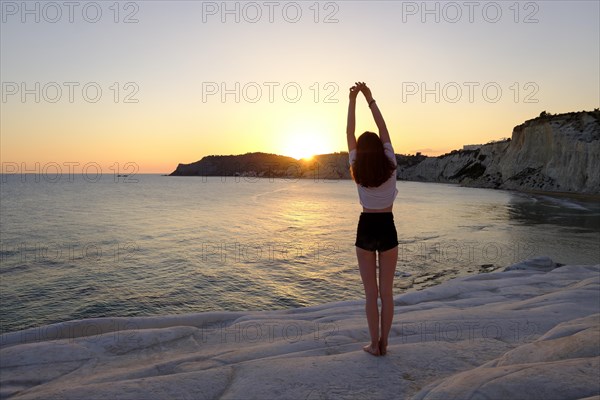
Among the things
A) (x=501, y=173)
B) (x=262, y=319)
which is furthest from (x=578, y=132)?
(x=262, y=319)

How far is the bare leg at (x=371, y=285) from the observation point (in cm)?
437

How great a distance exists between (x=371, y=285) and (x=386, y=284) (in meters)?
0.17

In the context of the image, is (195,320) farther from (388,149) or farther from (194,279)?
(194,279)

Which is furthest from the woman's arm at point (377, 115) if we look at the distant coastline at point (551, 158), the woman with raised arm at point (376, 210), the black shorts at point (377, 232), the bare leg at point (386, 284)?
the distant coastline at point (551, 158)

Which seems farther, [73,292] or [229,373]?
[73,292]

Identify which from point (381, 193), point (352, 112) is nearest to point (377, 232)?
point (381, 193)

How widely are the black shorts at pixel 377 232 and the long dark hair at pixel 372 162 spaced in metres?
0.39

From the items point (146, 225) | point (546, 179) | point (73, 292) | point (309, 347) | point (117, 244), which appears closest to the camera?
point (309, 347)

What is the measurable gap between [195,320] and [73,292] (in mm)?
7573

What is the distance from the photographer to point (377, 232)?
4285 mm

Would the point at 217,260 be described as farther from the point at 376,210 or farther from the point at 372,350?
the point at 376,210

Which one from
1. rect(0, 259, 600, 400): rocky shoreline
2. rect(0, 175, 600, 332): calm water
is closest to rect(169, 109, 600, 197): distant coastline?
rect(0, 175, 600, 332): calm water

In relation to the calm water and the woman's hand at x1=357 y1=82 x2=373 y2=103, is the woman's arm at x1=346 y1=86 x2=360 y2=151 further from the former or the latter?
the calm water

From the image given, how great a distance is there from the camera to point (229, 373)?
168 inches
